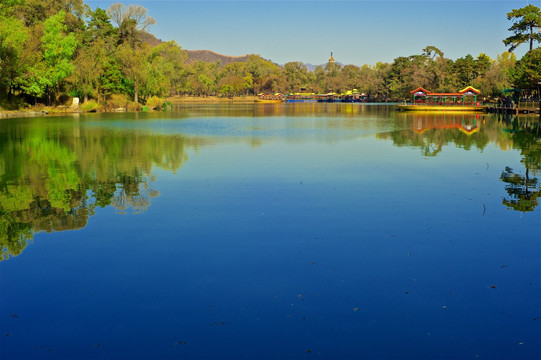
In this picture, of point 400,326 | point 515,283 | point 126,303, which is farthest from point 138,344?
point 515,283

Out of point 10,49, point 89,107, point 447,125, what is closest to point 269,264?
point 447,125

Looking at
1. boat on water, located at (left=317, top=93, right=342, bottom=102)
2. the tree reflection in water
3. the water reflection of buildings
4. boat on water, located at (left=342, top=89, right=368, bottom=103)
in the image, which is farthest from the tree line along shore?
boat on water, located at (left=317, top=93, right=342, bottom=102)

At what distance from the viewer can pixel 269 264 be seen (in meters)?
8.56

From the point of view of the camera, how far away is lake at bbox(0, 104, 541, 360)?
236 inches

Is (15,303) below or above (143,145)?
below

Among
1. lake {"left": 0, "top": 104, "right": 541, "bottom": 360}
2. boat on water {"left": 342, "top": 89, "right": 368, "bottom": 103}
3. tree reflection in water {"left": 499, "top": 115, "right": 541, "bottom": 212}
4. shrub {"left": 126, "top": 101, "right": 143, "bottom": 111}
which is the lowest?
lake {"left": 0, "top": 104, "right": 541, "bottom": 360}

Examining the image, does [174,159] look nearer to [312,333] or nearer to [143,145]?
[143,145]

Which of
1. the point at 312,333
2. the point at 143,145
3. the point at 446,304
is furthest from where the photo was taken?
the point at 143,145

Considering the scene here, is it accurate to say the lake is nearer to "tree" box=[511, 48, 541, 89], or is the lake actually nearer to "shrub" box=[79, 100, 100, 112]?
"tree" box=[511, 48, 541, 89]

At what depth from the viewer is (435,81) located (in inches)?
4592

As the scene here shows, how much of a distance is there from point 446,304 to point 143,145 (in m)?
23.2

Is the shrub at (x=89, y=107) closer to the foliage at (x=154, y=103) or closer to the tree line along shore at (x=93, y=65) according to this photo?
the tree line along shore at (x=93, y=65)

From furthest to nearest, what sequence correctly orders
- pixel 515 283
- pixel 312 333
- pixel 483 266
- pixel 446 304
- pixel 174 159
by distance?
pixel 174 159, pixel 483 266, pixel 515 283, pixel 446 304, pixel 312 333

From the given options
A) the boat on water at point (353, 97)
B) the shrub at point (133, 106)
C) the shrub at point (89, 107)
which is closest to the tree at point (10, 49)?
the shrub at point (89, 107)
